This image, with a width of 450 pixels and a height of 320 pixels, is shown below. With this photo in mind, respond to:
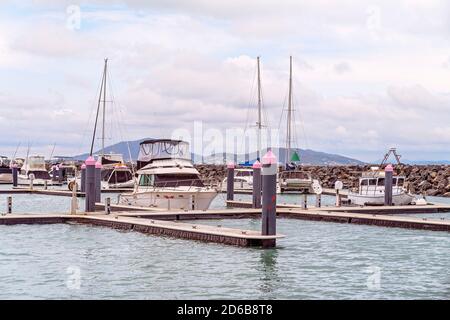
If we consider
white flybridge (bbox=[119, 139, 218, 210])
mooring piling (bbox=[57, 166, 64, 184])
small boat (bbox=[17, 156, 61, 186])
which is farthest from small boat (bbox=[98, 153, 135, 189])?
white flybridge (bbox=[119, 139, 218, 210])

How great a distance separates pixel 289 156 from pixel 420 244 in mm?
45143

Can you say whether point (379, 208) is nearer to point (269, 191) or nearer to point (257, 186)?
point (257, 186)

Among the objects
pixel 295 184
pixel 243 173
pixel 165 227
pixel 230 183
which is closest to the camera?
pixel 165 227

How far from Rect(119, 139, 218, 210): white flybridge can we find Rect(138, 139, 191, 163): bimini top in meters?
0.93

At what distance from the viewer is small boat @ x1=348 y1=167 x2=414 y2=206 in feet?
153

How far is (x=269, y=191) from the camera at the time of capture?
84.2 feet

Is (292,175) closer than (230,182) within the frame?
No

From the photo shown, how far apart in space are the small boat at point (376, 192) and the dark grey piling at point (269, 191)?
2181cm

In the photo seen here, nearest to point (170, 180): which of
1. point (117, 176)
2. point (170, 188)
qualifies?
point (170, 188)

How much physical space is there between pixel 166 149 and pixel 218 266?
84.6 ft

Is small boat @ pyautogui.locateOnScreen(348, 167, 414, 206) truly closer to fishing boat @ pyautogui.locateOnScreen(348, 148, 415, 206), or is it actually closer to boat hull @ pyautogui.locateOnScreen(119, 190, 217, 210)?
fishing boat @ pyautogui.locateOnScreen(348, 148, 415, 206)

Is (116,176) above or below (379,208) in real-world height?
above
